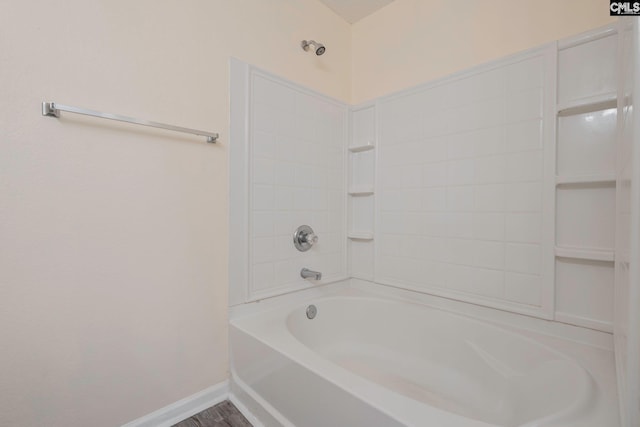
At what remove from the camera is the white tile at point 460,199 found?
1.48 metres

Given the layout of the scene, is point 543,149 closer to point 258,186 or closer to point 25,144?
point 258,186

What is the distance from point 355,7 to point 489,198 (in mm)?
1579

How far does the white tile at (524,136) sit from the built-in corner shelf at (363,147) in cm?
79

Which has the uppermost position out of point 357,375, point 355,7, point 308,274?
point 355,7

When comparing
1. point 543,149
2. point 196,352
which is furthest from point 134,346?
point 543,149

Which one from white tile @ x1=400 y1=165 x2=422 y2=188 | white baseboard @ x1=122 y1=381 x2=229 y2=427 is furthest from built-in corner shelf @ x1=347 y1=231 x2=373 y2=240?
white baseboard @ x1=122 y1=381 x2=229 y2=427

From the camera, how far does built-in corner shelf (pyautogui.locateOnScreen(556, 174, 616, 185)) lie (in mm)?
1089

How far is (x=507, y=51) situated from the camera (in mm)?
1397

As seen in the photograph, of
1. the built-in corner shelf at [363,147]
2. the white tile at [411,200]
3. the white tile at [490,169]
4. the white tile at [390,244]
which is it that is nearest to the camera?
the white tile at [490,169]

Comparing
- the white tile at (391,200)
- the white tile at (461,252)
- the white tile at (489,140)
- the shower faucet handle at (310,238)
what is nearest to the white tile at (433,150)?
the white tile at (489,140)

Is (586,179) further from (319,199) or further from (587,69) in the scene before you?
(319,199)

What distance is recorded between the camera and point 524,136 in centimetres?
130

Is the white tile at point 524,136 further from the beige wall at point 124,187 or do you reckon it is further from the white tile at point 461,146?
the beige wall at point 124,187

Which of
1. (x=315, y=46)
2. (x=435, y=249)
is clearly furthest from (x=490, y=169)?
(x=315, y=46)
